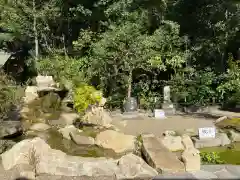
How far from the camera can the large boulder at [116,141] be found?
875 cm

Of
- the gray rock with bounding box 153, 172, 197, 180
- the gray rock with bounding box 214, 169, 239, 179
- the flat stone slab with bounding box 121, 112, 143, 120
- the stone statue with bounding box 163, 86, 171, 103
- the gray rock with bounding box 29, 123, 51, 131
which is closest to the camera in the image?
the gray rock with bounding box 153, 172, 197, 180

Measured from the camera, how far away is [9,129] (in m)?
8.83

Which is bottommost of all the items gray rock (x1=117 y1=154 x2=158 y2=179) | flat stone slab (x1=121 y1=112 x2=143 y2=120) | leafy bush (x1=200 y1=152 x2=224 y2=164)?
leafy bush (x1=200 y1=152 x2=224 y2=164)

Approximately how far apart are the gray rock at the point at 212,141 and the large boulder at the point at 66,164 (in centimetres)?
275

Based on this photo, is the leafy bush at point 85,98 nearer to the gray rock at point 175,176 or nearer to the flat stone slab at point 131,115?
the flat stone slab at point 131,115

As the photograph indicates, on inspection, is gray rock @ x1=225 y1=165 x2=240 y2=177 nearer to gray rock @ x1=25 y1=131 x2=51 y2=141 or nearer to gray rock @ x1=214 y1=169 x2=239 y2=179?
gray rock @ x1=214 y1=169 x2=239 y2=179

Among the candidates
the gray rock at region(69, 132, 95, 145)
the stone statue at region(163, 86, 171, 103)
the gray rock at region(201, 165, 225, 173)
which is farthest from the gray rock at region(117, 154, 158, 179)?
the stone statue at region(163, 86, 171, 103)

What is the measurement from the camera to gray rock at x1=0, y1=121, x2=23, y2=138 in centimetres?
862

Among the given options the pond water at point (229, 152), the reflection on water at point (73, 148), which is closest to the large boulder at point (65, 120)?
the reflection on water at point (73, 148)

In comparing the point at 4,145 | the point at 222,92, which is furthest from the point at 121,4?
the point at 4,145

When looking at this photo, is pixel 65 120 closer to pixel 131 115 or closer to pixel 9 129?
pixel 131 115

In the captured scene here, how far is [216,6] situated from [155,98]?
4.19 meters

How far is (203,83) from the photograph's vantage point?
1359cm

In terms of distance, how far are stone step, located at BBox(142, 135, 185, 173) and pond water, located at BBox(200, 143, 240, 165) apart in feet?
5.51
